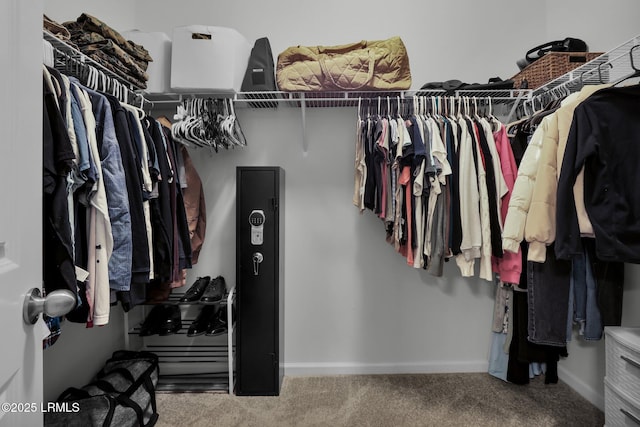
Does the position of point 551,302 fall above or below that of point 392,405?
above

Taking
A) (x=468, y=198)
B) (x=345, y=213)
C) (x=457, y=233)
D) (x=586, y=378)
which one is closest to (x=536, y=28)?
(x=468, y=198)

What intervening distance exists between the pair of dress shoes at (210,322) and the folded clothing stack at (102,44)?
4.65ft

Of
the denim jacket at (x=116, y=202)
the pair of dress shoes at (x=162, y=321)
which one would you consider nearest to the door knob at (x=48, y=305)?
the denim jacket at (x=116, y=202)

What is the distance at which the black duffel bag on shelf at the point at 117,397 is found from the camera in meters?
1.34

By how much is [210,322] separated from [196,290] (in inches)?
8.6

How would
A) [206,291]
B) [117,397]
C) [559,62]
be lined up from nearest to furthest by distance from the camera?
[117,397], [559,62], [206,291]

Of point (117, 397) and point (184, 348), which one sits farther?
point (184, 348)

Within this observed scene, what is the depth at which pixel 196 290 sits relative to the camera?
1919mm

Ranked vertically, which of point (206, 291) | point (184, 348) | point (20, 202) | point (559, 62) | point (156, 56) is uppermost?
point (156, 56)

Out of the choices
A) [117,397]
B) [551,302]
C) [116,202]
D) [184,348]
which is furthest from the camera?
[184,348]

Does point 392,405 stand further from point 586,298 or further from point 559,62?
point 559,62

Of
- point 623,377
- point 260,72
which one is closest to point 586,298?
point 623,377

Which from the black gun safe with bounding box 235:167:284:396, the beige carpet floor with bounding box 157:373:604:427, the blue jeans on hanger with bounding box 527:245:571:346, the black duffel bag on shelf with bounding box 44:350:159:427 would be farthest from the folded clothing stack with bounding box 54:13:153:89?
the blue jeans on hanger with bounding box 527:245:571:346

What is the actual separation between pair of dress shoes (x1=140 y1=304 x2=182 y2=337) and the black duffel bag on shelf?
0.59 ft
